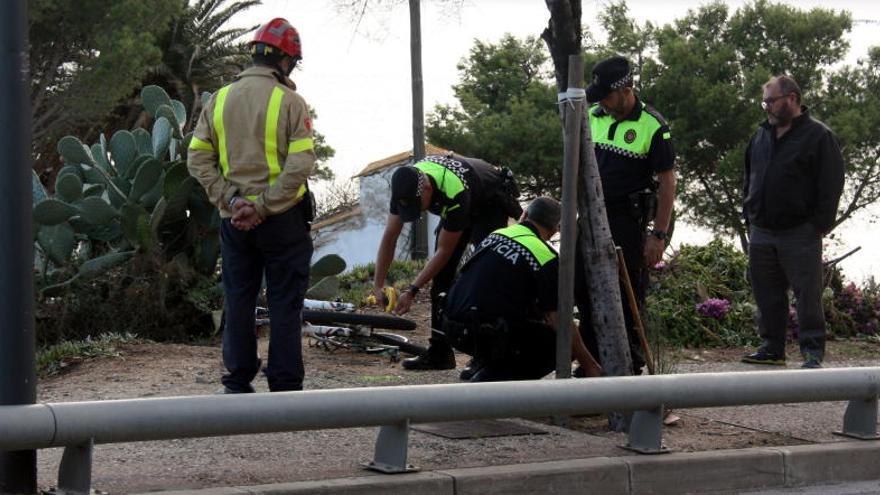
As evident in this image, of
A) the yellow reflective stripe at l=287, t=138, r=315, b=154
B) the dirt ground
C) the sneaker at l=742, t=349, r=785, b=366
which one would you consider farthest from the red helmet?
the sneaker at l=742, t=349, r=785, b=366

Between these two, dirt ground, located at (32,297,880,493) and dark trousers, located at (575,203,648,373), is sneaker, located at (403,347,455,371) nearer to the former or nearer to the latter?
dirt ground, located at (32,297,880,493)

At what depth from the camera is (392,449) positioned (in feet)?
18.6

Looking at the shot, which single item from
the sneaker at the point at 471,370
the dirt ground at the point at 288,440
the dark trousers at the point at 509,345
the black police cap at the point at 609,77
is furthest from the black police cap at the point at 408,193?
the black police cap at the point at 609,77

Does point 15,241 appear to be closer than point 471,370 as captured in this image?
Yes

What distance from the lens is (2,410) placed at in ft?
15.8

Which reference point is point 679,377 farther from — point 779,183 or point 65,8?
point 65,8

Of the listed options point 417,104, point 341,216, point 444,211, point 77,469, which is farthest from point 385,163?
point 77,469

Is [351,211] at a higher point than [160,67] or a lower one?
lower

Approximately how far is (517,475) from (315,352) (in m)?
3.84

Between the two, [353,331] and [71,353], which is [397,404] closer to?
[353,331]

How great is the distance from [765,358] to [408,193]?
3211 millimetres

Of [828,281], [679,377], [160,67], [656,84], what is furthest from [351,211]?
[679,377]

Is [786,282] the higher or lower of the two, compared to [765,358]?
higher

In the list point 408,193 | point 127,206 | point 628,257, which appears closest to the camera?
point 628,257
